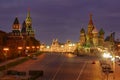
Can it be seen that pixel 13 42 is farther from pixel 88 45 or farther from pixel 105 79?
pixel 105 79

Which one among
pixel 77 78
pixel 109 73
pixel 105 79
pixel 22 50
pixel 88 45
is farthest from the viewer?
pixel 88 45

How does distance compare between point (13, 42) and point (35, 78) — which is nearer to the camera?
point (35, 78)

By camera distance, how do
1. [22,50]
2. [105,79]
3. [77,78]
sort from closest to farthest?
[105,79], [77,78], [22,50]

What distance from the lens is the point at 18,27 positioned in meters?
139

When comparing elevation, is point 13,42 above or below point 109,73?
above

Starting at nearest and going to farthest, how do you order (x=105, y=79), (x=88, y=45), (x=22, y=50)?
(x=105, y=79) < (x=22, y=50) < (x=88, y=45)

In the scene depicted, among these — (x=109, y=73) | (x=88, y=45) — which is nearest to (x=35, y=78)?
(x=109, y=73)

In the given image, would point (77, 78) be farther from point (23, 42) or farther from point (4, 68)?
point (23, 42)

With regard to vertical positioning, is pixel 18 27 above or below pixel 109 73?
above

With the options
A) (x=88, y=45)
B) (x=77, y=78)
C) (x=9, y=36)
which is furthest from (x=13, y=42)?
(x=77, y=78)

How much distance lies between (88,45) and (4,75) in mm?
136625

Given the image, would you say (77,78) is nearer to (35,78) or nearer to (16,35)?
(35,78)

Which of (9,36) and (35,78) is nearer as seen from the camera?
(35,78)

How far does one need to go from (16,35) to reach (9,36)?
2.62 metres
